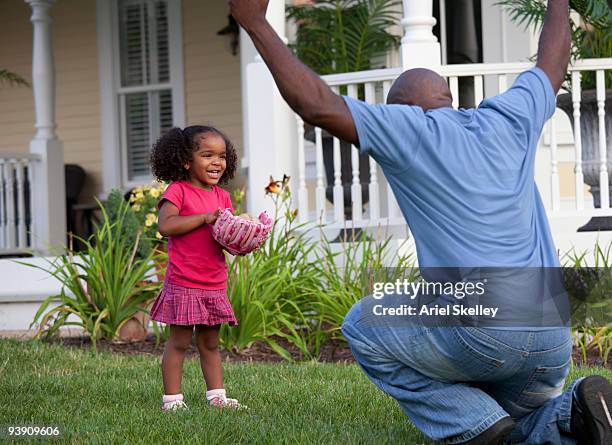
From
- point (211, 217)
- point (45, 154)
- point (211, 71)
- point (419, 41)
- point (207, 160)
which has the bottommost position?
point (211, 217)

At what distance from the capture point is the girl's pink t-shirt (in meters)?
4.45

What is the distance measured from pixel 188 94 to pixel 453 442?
9104mm

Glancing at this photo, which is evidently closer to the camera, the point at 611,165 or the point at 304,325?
the point at 304,325

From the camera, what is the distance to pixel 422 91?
322cm

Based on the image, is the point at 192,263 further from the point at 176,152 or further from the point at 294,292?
the point at 294,292

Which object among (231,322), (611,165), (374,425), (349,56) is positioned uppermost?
(349,56)

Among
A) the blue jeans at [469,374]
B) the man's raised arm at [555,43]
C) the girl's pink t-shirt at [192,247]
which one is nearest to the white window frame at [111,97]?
the girl's pink t-shirt at [192,247]

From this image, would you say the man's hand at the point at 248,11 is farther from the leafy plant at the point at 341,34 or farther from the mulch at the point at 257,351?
the leafy plant at the point at 341,34

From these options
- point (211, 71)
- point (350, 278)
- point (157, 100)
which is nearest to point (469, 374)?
point (350, 278)

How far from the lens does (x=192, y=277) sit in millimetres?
4469

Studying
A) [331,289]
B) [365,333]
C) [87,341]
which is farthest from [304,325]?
[365,333]

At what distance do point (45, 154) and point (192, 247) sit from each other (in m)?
6.38

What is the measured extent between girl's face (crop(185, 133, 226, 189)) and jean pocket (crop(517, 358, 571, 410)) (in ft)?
5.70

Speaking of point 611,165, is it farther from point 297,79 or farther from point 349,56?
point 297,79
